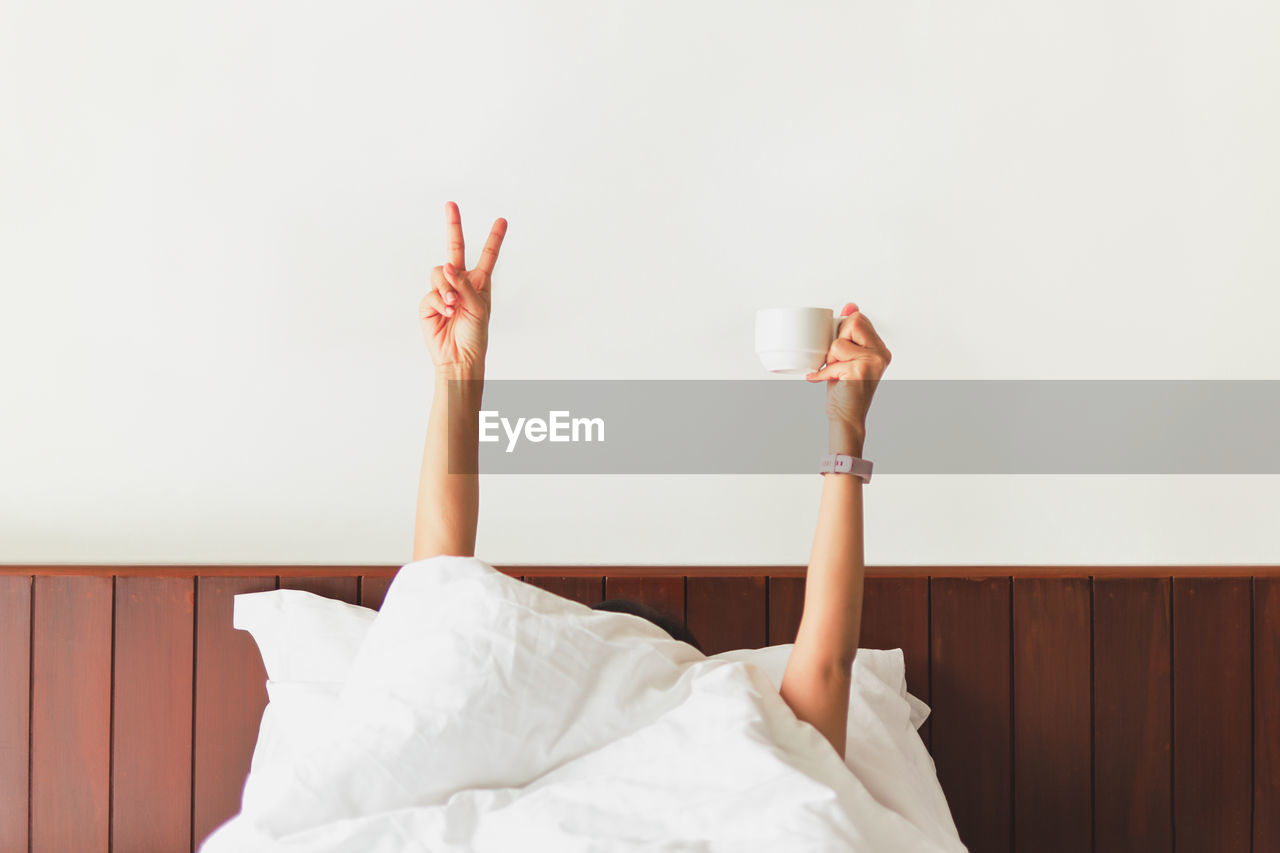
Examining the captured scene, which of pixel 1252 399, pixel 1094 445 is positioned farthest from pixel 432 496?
pixel 1252 399

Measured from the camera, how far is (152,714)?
49.8 inches

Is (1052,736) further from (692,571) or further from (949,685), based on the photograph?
(692,571)

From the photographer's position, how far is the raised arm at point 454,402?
1138 mm

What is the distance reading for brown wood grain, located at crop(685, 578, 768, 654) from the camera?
1290 mm

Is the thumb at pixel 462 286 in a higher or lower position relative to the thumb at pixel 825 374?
higher

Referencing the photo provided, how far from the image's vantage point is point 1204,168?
1.40m

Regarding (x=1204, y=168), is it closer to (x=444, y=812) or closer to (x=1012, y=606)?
(x=1012, y=606)

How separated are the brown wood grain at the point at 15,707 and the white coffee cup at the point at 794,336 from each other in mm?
1075

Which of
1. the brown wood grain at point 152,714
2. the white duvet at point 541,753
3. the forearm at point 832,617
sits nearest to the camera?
the white duvet at point 541,753

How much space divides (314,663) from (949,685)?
87 centimetres

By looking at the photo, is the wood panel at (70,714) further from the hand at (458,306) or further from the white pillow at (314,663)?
the hand at (458,306)

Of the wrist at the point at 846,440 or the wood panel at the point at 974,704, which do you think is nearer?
the wrist at the point at 846,440

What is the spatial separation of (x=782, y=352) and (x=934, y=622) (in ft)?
→ 1.70

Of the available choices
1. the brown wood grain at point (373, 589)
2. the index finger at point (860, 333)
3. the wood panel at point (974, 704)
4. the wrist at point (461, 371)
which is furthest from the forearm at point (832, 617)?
the brown wood grain at point (373, 589)
